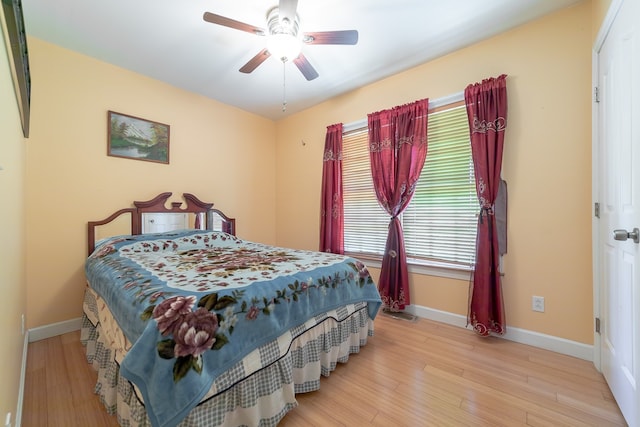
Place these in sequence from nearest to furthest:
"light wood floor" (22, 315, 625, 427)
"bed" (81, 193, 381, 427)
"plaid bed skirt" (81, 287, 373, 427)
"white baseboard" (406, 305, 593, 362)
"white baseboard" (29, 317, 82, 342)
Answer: "bed" (81, 193, 381, 427) → "plaid bed skirt" (81, 287, 373, 427) → "light wood floor" (22, 315, 625, 427) → "white baseboard" (406, 305, 593, 362) → "white baseboard" (29, 317, 82, 342)

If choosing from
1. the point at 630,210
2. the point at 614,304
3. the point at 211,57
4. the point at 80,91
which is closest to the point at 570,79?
the point at 630,210

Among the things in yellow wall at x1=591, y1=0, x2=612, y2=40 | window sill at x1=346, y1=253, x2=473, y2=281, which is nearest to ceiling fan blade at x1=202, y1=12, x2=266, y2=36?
yellow wall at x1=591, y1=0, x2=612, y2=40

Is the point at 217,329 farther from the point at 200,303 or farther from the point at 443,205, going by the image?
the point at 443,205

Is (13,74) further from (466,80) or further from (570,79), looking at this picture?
(570,79)

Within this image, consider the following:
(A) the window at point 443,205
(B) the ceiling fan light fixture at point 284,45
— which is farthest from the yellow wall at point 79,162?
(A) the window at point 443,205

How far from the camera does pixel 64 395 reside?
1457 millimetres

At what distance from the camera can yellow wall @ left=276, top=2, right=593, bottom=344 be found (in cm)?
183

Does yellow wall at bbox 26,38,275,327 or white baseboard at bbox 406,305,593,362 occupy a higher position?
yellow wall at bbox 26,38,275,327

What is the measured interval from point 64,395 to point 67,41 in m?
2.78

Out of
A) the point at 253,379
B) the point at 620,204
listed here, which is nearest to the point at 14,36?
the point at 253,379

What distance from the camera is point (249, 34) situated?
2137 millimetres

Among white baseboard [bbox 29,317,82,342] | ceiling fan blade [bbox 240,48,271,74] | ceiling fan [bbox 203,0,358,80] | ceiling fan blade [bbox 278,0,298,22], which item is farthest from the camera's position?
white baseboard [bbox 29,317,82,342]

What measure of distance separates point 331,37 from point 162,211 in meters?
2.47

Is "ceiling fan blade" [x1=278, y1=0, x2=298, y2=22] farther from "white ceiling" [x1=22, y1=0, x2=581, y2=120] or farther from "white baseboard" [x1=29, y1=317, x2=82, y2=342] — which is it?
"white baseboard" [x1=29, y1=317, x2=82, y2=342]
